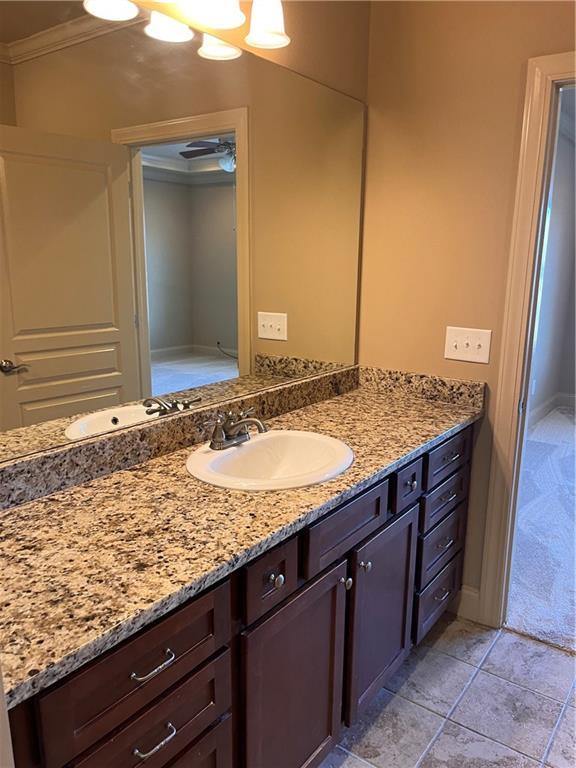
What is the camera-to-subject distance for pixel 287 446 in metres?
1.77

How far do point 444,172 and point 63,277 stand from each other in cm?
144

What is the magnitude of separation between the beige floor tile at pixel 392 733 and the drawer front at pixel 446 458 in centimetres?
73

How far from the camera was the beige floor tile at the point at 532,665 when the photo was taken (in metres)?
1.98

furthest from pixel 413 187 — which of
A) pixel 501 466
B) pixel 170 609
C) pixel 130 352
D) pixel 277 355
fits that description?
pixel 170 609

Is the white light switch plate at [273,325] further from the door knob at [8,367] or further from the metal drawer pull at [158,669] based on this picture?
the metal drawer pull at [158,669]

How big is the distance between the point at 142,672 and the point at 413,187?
1884 mm

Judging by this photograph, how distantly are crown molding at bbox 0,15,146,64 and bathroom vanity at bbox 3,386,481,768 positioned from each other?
0.94m

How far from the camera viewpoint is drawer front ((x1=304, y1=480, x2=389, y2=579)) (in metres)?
1.30

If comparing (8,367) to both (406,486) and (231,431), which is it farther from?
(406,486)

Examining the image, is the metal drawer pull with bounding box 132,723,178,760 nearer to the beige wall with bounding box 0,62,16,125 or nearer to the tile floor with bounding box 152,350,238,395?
the tile floor with bounding box 152,350,238,395

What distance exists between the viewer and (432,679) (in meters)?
2.00

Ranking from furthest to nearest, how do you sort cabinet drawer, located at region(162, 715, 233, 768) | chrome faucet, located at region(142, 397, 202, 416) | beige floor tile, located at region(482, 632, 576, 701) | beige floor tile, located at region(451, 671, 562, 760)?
beige floor tile, located at region(482, 632, 576, 701) → beige floor tile, located at region(451, 671, 562, 760) → chrome faucet, located at region(142, 397, 202, 416) → cabinet drawer, located at region(162, 715, 233, 768)

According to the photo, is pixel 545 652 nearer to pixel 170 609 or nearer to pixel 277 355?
pixel 277 355

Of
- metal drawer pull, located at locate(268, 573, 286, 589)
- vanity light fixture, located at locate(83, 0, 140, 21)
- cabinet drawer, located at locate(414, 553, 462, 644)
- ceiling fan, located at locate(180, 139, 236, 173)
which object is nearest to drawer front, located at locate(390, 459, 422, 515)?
cabinet drawer, located at locate(414, 553, 462, 644)
